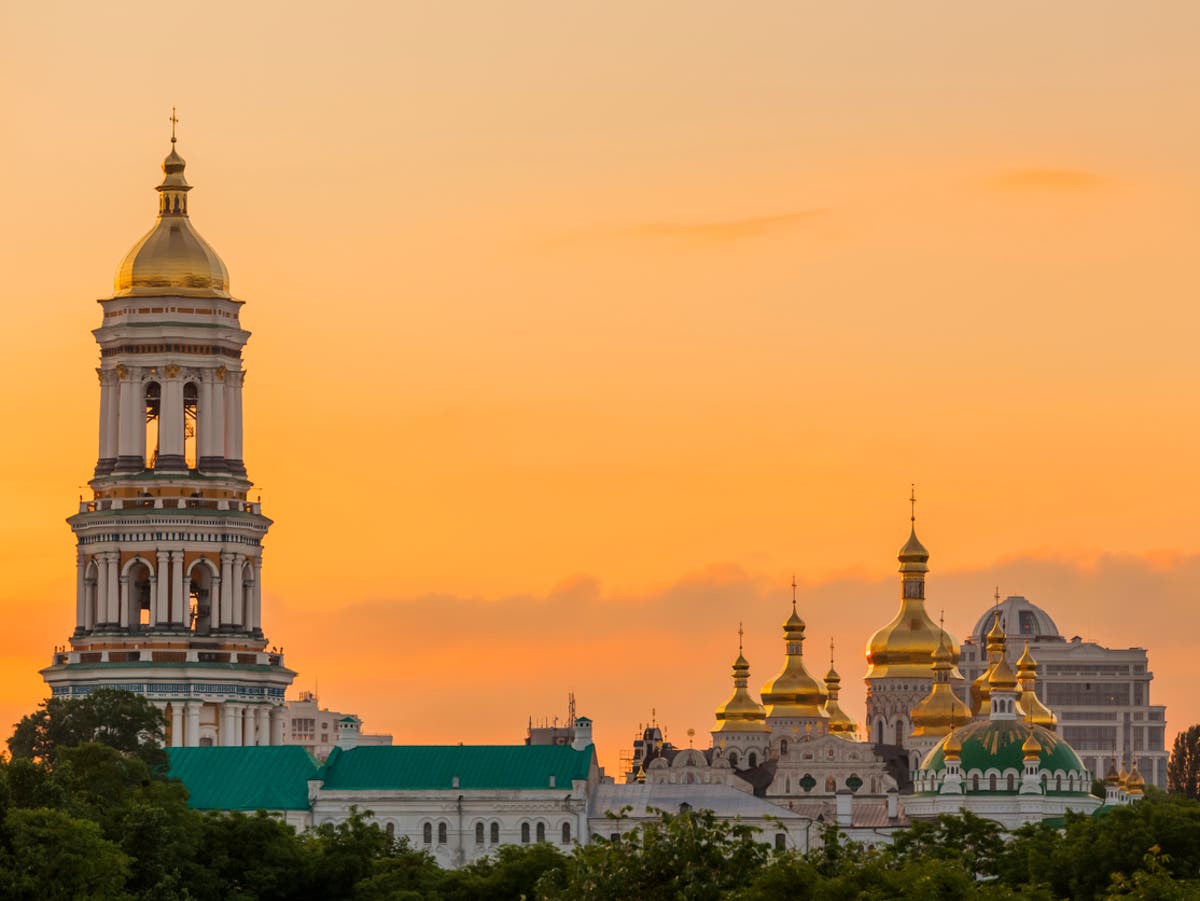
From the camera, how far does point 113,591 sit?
14862 cm

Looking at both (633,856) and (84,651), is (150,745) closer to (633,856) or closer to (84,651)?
(84,651)

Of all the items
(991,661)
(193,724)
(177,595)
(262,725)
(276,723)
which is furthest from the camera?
(991,661)

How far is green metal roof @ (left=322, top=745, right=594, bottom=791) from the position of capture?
473 feet

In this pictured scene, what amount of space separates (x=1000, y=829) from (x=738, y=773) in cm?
6356

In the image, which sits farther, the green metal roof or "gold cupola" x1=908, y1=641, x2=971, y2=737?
"gold cupola" x1=908, y1=641, x2=971, y2=737

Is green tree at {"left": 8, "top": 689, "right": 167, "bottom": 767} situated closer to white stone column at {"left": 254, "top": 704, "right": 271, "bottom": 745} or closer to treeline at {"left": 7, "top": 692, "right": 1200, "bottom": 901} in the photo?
treeline at {"left": 7, "top": 692, "right": 1200, "bottom": 901}

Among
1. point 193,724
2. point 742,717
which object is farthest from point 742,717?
point 193,724

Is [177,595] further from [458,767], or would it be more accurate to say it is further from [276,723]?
[458,767]

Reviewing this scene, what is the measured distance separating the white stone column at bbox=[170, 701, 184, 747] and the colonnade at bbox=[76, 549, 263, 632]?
2967 millimetres

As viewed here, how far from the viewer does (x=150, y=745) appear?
5315 inches

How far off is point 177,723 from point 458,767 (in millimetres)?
11027

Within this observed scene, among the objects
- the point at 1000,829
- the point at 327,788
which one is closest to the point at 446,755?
the point at 327,788

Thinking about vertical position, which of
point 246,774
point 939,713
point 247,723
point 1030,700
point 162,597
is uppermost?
point 162,597

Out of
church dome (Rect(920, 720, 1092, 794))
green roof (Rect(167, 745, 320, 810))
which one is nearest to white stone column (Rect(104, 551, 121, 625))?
green roof (Rect(167, 745, 320, 810))
